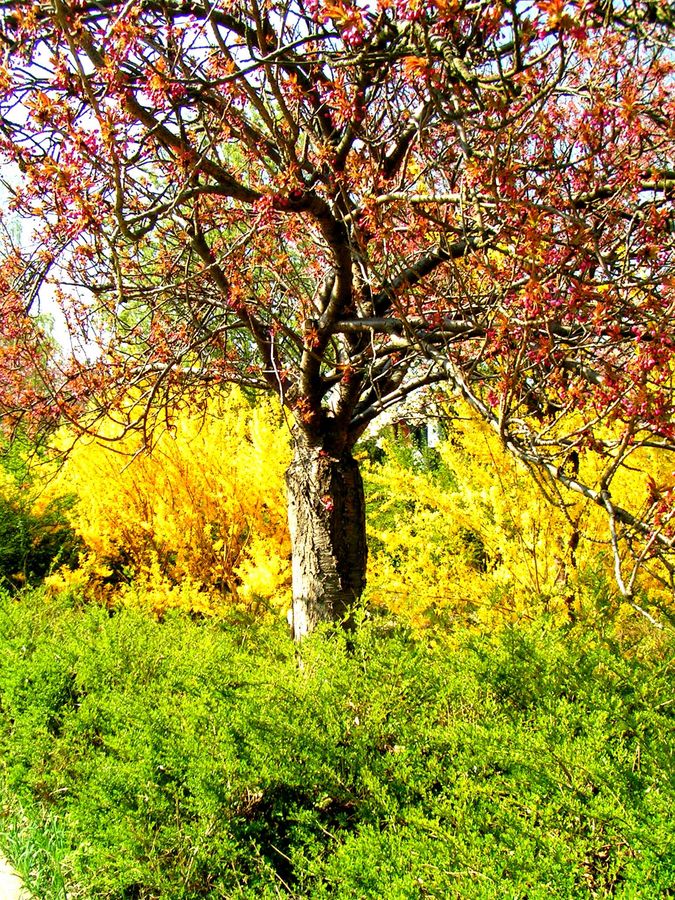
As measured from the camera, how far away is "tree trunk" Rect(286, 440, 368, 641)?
12.2 feet

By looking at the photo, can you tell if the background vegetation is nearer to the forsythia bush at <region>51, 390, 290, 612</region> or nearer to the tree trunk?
the tree trunk

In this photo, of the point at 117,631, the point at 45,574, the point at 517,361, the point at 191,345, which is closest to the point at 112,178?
the point at 191,345

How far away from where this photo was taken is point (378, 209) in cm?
244

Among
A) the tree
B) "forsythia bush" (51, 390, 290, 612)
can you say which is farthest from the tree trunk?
"forsythia bush" (51, 390, 290, 612)

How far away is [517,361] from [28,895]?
2674 millimetres

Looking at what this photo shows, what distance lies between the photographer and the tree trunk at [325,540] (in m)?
3.71

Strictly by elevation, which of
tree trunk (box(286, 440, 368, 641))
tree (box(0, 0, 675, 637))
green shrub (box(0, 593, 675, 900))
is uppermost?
tree (box(0, 0, 675, 637))

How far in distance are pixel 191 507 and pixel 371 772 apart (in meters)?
4.20

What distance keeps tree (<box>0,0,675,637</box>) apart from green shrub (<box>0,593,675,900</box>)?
0.54 metres

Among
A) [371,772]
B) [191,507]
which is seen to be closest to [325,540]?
[371,772]

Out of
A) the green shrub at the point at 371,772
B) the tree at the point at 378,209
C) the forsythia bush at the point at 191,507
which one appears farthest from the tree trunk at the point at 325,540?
the forsythia bush at the point at 191,507

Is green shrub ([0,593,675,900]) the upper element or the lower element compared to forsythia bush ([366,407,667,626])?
lower

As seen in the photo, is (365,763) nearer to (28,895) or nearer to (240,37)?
(28,895)

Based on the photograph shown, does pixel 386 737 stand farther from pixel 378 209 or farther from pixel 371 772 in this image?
pixel 378 209
